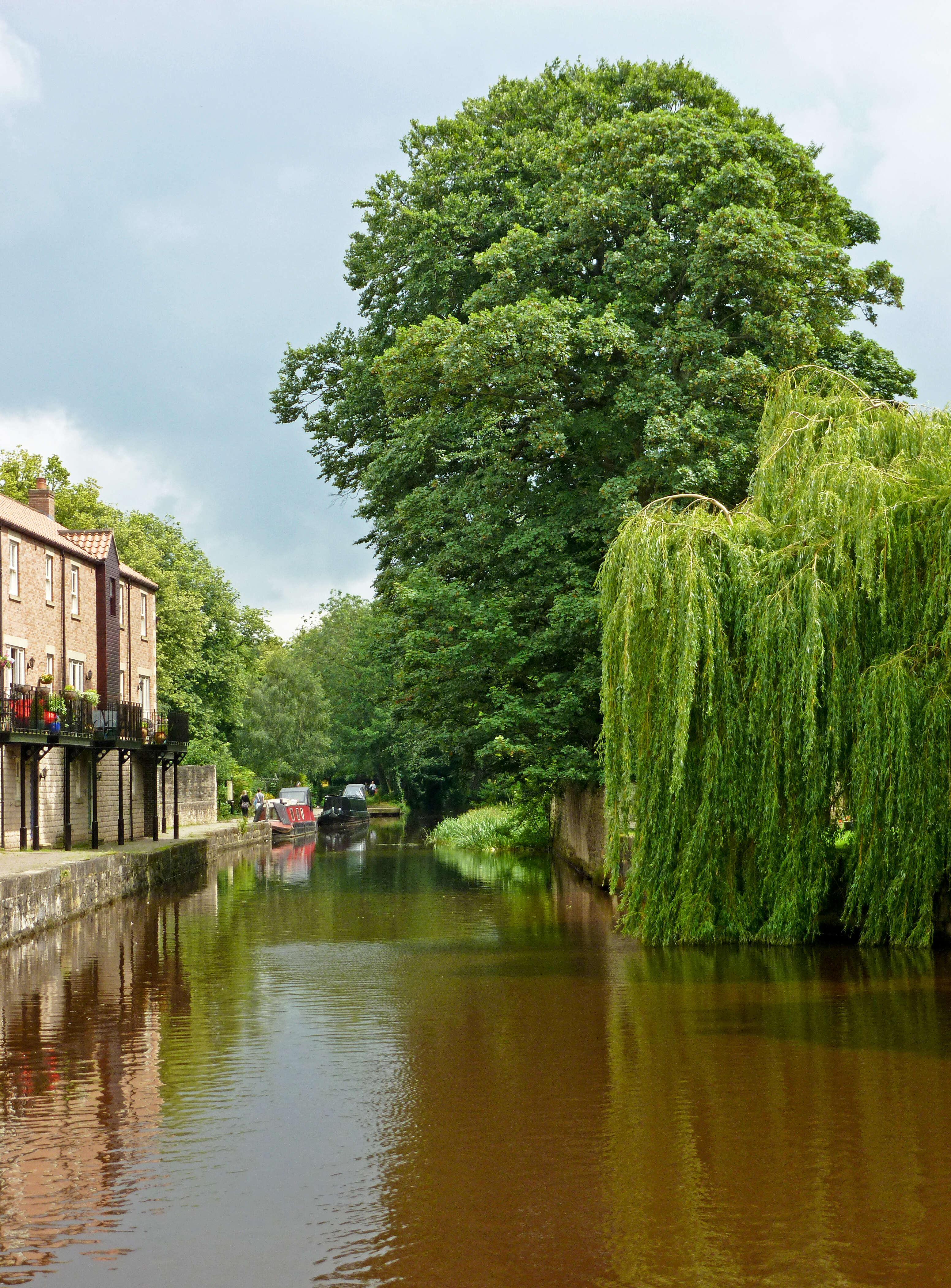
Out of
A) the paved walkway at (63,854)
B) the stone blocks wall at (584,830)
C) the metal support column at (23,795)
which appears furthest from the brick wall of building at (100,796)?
the stone blocks wall at (584,830)

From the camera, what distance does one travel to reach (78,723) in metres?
31.6

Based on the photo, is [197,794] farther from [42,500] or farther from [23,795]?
[23,795]

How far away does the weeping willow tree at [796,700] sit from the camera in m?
15.5

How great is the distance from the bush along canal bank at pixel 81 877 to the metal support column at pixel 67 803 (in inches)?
30.4

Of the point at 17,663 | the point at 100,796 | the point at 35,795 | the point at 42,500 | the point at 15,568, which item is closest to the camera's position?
the point at 35,795

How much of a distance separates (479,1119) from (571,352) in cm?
1712

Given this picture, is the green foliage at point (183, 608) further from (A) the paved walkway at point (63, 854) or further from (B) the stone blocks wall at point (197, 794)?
(A) the paved walkway at point (63, 854)

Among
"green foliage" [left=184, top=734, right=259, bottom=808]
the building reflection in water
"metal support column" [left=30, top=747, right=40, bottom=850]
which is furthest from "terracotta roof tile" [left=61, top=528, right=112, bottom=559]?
the building reflection in water

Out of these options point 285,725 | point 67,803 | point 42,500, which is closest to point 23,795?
point 67,803

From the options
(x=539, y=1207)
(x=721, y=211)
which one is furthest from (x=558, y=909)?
(x=539, y=1207)

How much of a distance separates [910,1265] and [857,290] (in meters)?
21.7

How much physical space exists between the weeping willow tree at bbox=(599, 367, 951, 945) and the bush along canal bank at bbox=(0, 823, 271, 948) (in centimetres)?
868

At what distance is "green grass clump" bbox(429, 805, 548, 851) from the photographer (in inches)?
1622

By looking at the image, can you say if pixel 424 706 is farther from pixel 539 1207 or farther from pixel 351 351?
pixel 539 1207
